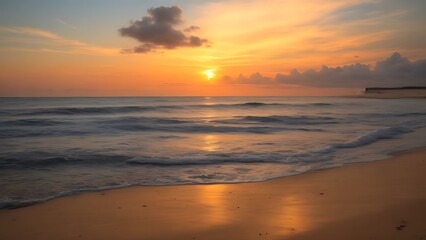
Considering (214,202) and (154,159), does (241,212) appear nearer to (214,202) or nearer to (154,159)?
(214,202)

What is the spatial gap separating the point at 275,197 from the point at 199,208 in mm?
1407

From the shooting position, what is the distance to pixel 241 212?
530 centimetres

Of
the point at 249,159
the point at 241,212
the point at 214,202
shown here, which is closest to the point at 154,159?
the point at 249,159

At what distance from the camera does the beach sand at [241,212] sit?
451cm

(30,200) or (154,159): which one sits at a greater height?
(30,200)

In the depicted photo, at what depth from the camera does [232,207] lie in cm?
561

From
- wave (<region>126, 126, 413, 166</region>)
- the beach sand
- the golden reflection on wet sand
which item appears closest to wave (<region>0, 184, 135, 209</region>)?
the beach sand

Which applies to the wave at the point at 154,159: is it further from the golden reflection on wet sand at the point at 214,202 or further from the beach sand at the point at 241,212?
the golden reflection on wet sand at the point at 214,202

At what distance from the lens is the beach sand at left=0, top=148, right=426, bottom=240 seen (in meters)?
4.51

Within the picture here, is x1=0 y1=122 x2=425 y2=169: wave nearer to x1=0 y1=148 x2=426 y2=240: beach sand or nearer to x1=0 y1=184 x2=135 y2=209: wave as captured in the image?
x1=0 y1=148 x2=426 y2=240: beach sand

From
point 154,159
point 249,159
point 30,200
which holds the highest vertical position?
point 30,200

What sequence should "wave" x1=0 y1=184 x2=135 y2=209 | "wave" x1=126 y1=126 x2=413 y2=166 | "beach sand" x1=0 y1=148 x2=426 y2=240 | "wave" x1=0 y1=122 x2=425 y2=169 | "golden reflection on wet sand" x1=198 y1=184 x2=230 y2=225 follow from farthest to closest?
1. "wave" x1=126 y1=126 x2=413 y2=166
2. "wave" x1=0 y1=122 x2=425 y2=169
3. "wave" x1=0 y1=184 x2=135 y2=209
4. "golden reflection on wet sand" x1=198 y1=184 x2=230 y2=225
5. "beach sand" x1=0 y1=148 x2=426 y2=240

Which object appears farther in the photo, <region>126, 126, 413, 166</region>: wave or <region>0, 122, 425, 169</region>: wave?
<region>126, 126, 413, 166</region>: wave

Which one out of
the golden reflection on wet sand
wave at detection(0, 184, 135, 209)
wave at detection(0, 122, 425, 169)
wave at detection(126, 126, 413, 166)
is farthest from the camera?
wave at detection(126, 126, 413, 166)
